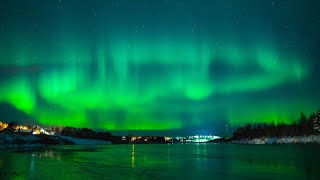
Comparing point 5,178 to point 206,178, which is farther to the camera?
point 206,178

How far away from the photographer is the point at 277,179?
33.1 m

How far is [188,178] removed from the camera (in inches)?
1366

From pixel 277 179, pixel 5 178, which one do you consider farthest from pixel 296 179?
pixel 5 178

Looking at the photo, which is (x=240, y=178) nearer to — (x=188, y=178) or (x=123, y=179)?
(x=188, y=178)

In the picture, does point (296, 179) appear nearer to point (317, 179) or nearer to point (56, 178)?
point (317, 179)

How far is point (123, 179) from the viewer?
32531 mm

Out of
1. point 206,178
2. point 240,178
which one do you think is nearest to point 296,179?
point 240,178

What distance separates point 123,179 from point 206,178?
8.31 meters

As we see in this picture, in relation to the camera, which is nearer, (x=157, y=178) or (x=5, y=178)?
(x=5, y=178)

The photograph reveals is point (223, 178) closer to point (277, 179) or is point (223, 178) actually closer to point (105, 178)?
point (277, 179)

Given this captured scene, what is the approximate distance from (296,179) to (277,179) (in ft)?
5.68

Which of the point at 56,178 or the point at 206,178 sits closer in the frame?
the point at 56,178

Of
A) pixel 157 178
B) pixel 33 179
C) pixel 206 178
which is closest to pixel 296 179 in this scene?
pixel 206 178

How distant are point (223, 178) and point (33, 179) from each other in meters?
17.9
